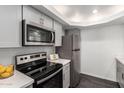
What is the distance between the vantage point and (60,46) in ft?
8.89

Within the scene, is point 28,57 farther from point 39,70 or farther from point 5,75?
point 5,75

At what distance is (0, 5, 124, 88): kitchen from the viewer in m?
1.15

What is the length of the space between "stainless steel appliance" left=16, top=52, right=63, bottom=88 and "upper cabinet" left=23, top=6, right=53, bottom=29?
68 cm

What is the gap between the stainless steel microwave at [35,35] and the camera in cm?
128

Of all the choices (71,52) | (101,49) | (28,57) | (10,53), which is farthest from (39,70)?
(101,49)

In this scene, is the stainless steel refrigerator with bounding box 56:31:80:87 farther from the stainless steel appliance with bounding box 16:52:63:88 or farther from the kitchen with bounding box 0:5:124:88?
the stainless steel appliance with bounding box 16:52:63:88

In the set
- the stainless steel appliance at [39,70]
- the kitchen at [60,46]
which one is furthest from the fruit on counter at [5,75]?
the stainless steel appliance at [39,70]

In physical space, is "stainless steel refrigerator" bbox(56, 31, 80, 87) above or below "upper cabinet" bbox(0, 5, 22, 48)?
below

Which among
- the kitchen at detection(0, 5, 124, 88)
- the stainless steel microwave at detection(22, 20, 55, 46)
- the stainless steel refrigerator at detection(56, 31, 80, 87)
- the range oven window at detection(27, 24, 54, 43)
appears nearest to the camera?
the kitchen at detection(0, 5, 124, 88)

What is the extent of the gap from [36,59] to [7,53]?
60 centimetres

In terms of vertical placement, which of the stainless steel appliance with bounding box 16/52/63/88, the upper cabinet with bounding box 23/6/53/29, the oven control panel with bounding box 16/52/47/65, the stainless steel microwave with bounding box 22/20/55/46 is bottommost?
the stainless steel appliance with bounding box 16/52/63/88

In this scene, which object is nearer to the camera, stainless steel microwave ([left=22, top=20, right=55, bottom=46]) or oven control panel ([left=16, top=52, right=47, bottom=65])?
stainless steel microwave ([left=22, top=20, right=55, bottom=46])

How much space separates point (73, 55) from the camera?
2.54m

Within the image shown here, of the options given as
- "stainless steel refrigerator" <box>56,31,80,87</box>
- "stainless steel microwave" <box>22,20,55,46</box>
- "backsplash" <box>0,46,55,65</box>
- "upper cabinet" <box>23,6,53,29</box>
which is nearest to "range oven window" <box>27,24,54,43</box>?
"stainless steel microwave" <box>22,20,55,46</box>
